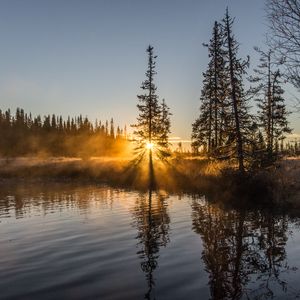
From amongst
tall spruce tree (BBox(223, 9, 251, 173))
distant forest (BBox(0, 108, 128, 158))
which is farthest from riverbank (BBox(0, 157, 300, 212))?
distant forest (BBox(0, 108, 128, 158))

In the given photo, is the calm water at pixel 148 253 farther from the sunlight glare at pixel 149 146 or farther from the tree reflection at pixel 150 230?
the sunlight glare at pixel 149 146

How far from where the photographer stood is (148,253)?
44.4 feet

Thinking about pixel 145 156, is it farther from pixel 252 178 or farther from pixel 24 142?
pixel 24 142

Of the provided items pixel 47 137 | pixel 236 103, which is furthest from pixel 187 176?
pixel 47 137

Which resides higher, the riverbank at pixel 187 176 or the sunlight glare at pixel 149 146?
the sunlight glare at pixel 149 146

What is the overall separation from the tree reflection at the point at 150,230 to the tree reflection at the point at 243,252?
4.84 ft

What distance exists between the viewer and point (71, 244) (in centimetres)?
1482

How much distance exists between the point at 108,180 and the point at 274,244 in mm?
30479

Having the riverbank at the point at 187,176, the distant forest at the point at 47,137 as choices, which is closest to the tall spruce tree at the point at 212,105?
the riverbank at the point at 187,176

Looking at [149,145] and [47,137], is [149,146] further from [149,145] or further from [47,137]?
[47,137]

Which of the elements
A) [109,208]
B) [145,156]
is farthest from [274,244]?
[145,156]

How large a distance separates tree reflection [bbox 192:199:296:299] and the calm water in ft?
0.09

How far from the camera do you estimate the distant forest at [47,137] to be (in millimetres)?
103562

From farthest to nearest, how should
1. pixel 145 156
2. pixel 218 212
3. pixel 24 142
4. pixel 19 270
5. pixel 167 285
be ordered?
pixel 24 142 < pixel 145 156 < pixel 218 212 < pixel 19 270 < pixel 167 285
